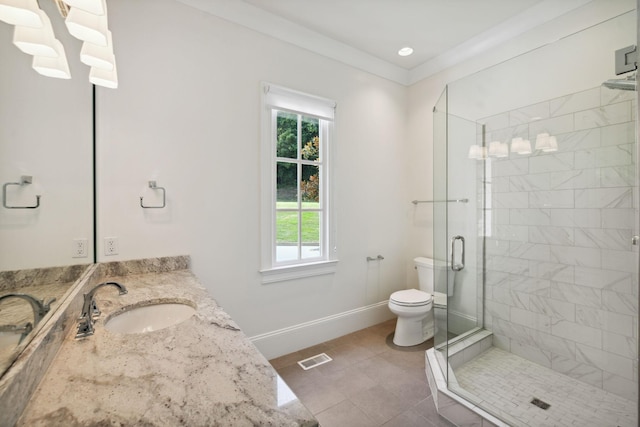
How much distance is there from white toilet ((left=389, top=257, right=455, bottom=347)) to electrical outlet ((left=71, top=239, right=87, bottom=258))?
2236 millimetres

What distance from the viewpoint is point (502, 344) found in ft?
7.54

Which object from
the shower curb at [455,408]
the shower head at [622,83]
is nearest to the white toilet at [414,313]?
the shower curb at [455,408]

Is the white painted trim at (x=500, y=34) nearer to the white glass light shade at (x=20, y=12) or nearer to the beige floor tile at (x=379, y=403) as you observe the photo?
the beige floor tile at (x=379, y=403)

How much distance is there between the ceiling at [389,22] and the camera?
2.25m

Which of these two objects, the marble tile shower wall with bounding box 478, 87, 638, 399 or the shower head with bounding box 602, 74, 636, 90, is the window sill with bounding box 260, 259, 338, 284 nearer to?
the marble tile shower wall with bounding box 478, 87, 638, 399

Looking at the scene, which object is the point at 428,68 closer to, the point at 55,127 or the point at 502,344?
the point at 502,344

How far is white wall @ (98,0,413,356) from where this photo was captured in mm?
1837

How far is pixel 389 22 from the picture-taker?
249cm

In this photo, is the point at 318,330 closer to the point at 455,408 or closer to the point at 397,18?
the point at 455,408

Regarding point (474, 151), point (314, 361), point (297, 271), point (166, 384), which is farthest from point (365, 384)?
point (474, 151)

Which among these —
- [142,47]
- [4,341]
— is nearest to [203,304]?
[4,341]

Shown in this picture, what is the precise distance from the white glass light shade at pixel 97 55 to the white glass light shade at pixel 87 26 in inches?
3.4

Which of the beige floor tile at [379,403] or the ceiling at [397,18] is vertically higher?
the ceiling at [397,18]

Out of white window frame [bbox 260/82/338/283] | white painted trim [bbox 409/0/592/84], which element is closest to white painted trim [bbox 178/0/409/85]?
white painted trim [bbox 409/0/592/84]
